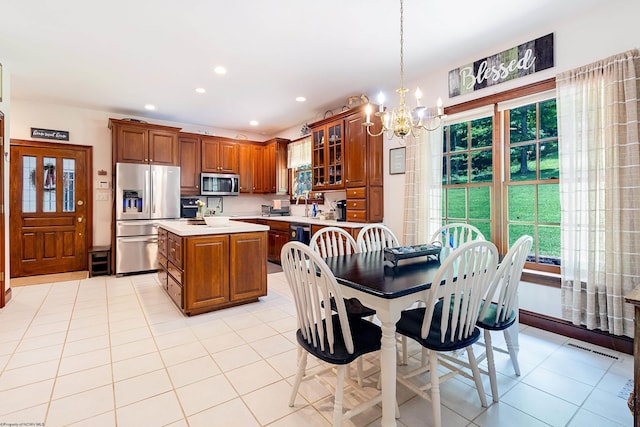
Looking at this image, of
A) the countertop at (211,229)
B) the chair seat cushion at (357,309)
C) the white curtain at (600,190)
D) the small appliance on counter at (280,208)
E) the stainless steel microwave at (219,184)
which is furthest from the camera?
the small appliance on counter at (280,208)

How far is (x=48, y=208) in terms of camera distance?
4.91 metres

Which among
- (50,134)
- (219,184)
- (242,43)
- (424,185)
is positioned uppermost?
(242,43)

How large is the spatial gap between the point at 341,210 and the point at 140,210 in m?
3.28

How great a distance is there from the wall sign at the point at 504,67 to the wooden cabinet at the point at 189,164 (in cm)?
453

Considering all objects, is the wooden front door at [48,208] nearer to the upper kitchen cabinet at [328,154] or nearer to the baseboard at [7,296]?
the baseboard at [7,296]

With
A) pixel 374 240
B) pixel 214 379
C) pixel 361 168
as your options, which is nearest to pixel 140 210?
pixel 361 168

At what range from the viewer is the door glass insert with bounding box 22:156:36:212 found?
476 centimetres

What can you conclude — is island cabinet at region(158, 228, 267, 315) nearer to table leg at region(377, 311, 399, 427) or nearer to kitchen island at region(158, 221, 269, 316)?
kitchen island at region(158, 221, 269, 316)

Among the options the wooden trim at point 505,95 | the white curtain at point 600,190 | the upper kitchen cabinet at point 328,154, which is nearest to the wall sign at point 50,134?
the upper kitchen cabinet at point 328,154

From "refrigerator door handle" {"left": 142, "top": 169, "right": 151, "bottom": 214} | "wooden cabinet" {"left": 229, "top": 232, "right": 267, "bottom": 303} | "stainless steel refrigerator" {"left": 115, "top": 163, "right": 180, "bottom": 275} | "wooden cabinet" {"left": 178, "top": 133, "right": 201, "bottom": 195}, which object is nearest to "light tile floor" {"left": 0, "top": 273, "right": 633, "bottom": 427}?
"wooden cabinet" {"left": 229, "top": 232, "right": 267, "bottom": 303}

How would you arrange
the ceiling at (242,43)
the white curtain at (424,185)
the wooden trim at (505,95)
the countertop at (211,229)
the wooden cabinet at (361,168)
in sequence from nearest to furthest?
1. the ceiling at (242,43)
2. the wooden trim at (505,95)
3. the countertop at (211,229)
4. the white curtain at (424,185)
5. the wooden cabinet at (361,168)

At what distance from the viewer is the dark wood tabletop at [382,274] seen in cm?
152

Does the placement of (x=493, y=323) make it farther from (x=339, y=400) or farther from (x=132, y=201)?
(x=132, y=201)

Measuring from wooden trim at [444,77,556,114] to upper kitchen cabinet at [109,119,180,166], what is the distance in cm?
447
